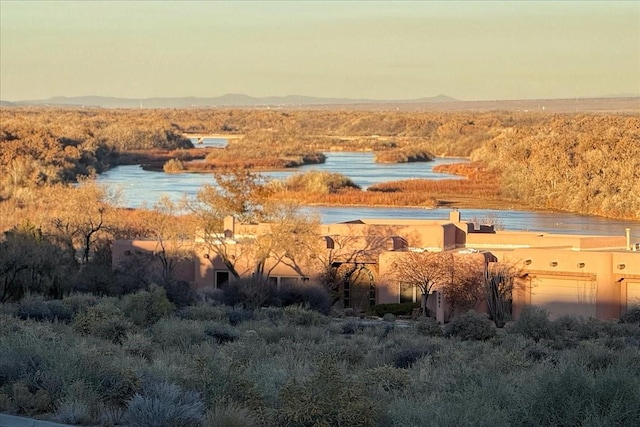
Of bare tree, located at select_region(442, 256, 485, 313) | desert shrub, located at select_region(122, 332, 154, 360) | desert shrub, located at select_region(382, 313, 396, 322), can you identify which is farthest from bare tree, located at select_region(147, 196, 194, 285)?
desert shrub, located at select_region(122, 332, 154, 360)

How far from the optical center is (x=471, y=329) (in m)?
22.6

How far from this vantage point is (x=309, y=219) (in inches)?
1816

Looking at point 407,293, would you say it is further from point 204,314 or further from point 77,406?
point 77,406

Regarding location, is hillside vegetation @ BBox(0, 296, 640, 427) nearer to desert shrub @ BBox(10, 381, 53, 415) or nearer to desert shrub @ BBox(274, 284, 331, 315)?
desert shrub @ BBox(10, 381, 53, 415)

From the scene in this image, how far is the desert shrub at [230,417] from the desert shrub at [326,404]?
0.26 m

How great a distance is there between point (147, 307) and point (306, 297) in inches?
526

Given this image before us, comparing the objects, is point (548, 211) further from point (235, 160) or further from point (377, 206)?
point (235, 160)

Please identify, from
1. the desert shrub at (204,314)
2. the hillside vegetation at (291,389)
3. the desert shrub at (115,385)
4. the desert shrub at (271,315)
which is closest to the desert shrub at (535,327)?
the desert shrub at (271,315)

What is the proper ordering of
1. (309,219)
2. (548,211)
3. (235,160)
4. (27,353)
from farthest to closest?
(235,160), (548,211), (309,219), (27,353)

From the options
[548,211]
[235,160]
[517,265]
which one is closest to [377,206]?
[548,211]

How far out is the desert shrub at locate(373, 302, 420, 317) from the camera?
3675 centimetres

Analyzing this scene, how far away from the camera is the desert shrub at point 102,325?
53.7 feet

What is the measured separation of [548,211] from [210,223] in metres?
48.4

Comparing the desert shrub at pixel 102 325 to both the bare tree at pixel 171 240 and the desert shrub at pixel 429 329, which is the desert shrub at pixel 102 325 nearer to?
the desert shrub at pixel 429 329
